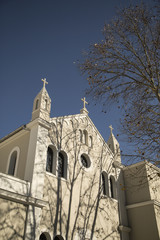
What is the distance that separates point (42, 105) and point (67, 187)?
187 inches

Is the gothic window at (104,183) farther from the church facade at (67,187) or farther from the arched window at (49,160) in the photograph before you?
the arched window at (49,160)

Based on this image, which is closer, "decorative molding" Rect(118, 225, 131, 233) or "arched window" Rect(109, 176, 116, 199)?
"decorative molding" Rect(118, 225, 131, 233)

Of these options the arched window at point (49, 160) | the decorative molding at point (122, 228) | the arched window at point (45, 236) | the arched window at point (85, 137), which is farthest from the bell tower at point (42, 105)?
the decorative molding at point (122, 228)

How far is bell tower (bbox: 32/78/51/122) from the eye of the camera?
12805 mm

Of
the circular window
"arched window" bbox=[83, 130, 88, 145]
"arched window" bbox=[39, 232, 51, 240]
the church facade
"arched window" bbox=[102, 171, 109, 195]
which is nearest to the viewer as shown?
the church facade

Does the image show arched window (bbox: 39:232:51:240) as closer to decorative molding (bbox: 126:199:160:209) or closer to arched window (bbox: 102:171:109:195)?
arched window (bbox: 102:171:109:195)

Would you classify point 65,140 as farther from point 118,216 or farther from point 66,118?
point 118,216

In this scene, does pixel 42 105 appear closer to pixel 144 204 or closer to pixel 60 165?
pixel 60 165

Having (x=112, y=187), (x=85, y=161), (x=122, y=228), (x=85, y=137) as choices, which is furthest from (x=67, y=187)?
(x=122, y=228)

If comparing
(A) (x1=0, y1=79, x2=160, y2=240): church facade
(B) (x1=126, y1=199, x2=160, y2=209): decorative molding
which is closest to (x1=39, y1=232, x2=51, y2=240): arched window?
(A) (x1=0, y1=79, x2=160, y2=240): church facade

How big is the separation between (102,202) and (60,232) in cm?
411

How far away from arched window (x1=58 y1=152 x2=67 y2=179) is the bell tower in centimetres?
233

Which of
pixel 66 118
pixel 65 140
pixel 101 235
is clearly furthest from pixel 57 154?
pixel 101 235

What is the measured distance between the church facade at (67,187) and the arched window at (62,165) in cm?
6
